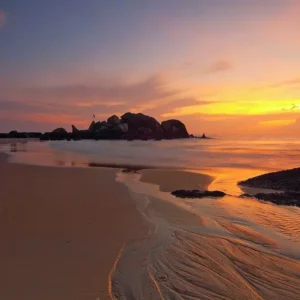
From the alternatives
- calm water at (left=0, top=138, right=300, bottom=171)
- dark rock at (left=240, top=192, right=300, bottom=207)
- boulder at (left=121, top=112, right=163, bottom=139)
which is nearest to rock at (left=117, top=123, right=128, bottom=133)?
boulder at (left=121, top=112, right=163, bottom=139)

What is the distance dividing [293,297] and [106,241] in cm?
373

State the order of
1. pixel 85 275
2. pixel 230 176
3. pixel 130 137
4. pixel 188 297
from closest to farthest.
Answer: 1. pixel 188 297
2. pixel 85 275
3. pixel 230 176
4. pixel 130 137

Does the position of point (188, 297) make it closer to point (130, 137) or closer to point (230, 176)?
point (230, 176)

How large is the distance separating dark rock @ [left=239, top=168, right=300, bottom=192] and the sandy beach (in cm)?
642

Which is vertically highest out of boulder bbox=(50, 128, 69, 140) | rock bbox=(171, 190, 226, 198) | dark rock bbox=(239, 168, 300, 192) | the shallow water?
boulder bbox=(50, 128, 69, 140)

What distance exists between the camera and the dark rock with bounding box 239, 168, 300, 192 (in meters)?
14.9

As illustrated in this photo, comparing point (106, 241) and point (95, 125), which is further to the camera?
point (95, 125)

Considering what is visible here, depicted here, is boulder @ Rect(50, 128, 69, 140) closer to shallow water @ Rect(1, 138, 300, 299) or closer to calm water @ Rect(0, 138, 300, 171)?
calm water @ Rect(0, 138, 300, 171)

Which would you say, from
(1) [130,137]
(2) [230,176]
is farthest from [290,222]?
(1) [130,137]

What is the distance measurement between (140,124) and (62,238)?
134m

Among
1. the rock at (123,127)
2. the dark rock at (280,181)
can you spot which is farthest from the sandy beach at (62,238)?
the rock at (123,127)

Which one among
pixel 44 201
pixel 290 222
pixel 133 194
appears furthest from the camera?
pixel 133 194

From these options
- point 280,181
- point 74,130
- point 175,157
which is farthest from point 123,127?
point 280,181

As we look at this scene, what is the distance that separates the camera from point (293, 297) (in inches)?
190
